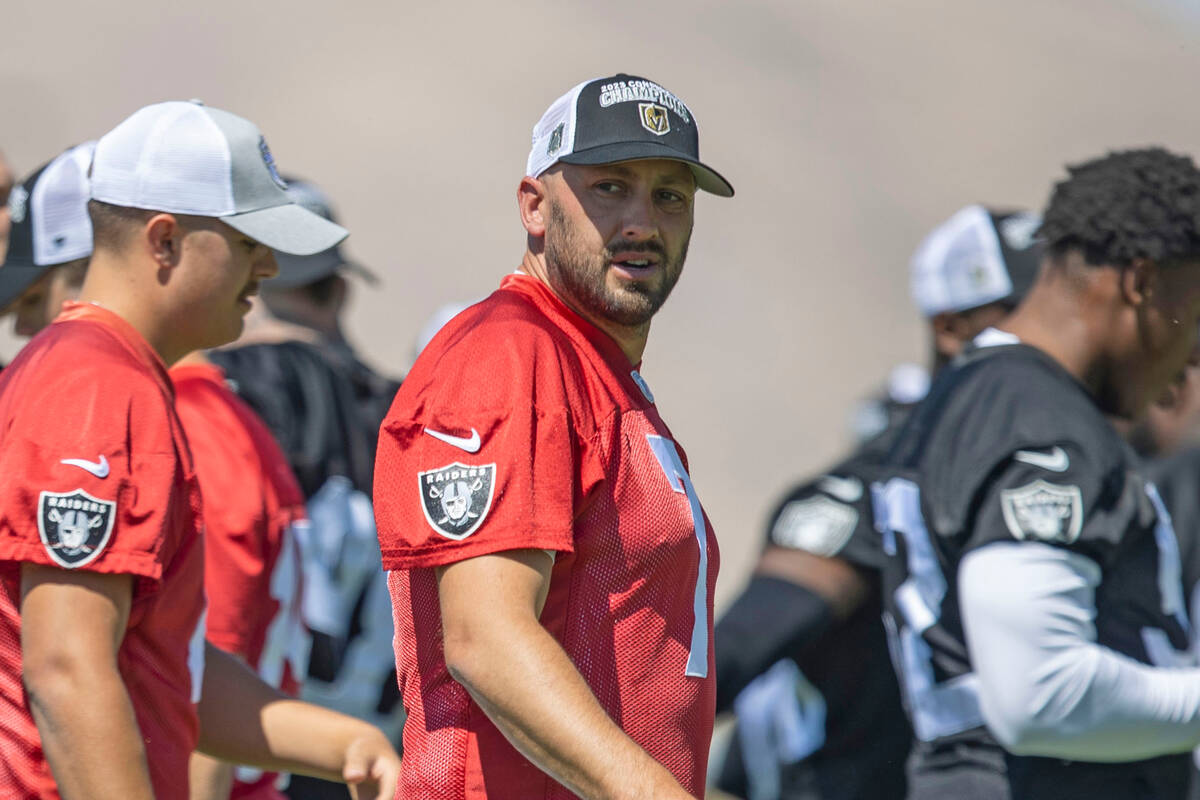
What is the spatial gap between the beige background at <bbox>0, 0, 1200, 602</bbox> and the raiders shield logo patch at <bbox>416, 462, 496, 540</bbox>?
45.1ft

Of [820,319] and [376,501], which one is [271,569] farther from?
[820,319]

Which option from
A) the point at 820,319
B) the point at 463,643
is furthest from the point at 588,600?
the point at 820,319

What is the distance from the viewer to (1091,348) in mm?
3729

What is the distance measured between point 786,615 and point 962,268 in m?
1.26

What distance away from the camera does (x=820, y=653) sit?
4.70 m

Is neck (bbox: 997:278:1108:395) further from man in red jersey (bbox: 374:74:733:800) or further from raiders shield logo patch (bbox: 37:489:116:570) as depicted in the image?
raiders shield logo patch (bbox: 37:489:116:570)

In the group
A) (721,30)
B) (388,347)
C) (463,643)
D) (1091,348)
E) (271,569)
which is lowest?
(388,347)

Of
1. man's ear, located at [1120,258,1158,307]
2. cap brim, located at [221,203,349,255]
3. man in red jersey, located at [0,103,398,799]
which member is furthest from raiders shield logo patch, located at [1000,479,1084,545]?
cap brim, located at [221,203,349,255]

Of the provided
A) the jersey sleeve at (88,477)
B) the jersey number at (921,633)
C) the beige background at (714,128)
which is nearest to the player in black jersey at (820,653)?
the jersey number at (921,633)

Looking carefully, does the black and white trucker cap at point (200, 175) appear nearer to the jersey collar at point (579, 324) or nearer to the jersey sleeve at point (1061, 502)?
the jersey collar at point (579, 324)

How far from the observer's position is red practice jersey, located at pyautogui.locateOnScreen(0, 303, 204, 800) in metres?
2.73

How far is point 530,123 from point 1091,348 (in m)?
22.2

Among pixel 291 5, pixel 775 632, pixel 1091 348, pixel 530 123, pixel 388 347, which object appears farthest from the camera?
pixel 291 5

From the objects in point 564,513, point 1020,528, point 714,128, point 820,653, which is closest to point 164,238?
point 564,513
